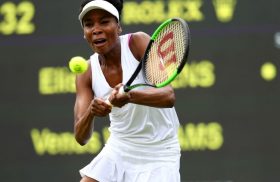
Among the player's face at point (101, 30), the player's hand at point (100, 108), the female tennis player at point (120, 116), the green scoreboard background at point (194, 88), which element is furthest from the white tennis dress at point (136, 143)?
the green scoreboard background at point (194, 88)

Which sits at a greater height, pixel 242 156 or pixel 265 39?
pixel 265 39

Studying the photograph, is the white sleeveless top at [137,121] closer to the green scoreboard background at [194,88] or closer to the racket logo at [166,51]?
the racket logo at [166,51]

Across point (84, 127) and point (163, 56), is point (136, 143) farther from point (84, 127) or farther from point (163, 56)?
point (163, 56)

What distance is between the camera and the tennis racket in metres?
4.29

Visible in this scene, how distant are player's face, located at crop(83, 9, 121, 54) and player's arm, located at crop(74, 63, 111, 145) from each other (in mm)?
261

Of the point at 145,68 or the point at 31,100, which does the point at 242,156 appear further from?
the point at 145,68

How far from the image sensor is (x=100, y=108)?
420 centimetres

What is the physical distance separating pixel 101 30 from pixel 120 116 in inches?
19.0

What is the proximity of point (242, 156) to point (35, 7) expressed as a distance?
1.89m

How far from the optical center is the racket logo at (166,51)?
4.39 meters

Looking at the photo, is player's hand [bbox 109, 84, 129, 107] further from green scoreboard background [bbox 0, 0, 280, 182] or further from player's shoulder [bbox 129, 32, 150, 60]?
green scoreboard background [bbox 0, 0, 280, 182]

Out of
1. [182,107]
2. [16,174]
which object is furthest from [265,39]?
[16,174]

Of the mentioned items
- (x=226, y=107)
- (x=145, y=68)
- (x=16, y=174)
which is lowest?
(x=16, y=174)

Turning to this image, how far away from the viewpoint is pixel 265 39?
6434 mm
